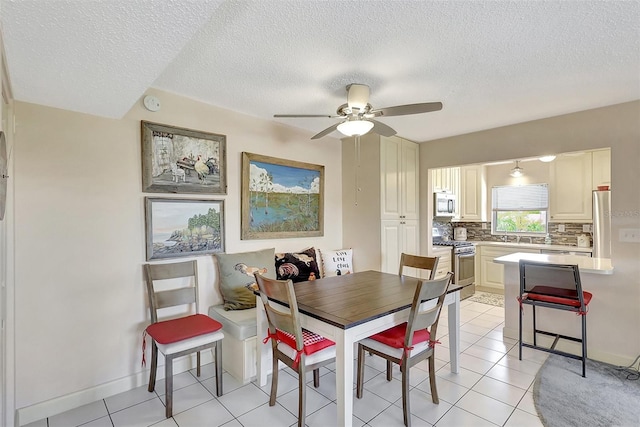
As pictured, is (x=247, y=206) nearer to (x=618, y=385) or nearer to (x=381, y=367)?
(x=381, y=367)

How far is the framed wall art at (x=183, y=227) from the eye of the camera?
8.25ft

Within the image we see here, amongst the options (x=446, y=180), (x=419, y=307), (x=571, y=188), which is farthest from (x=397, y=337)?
(x=571, y=188)

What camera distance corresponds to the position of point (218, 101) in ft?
9.19

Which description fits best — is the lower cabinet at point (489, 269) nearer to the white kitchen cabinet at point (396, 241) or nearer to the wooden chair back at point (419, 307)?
the white kitchen cabinet at point (396, 241)

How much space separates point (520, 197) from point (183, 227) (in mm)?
5375

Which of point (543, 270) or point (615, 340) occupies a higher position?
point (543, 270)

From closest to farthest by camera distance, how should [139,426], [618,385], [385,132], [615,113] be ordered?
1. [139,426]
2. [618,385]
3. [385,132]
4. [615,113]

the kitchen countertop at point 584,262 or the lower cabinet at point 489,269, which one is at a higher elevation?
the kitchen countertop at point 584,262

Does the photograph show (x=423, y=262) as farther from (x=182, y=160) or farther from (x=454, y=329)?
(x=182, y=160)

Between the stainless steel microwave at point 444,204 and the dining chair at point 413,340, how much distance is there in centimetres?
306

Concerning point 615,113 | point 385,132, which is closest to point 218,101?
point 385,132

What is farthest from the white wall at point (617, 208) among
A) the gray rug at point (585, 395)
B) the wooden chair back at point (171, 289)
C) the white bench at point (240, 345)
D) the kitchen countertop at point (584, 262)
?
the wooden chair back at point (171, 289)

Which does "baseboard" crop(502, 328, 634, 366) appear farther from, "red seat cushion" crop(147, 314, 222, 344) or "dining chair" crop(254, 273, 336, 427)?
"red seat cushion" crop(147, 314, 222, 344)

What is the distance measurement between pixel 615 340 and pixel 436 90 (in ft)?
8.96
